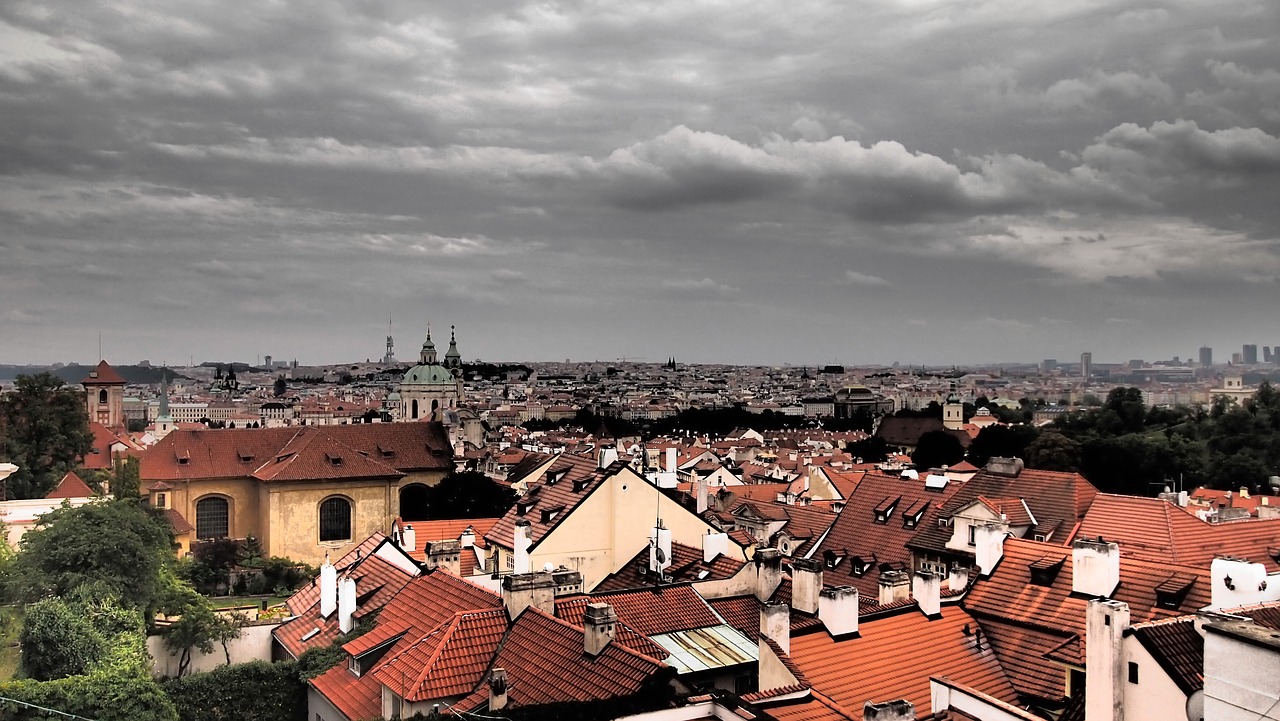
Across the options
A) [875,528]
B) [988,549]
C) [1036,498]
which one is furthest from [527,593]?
[1036,498]

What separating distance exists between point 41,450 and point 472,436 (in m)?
52.6

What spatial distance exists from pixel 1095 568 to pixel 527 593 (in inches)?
415

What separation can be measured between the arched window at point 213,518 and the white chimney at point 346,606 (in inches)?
1420

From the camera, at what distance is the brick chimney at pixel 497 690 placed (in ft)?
49.9

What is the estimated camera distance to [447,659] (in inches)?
666

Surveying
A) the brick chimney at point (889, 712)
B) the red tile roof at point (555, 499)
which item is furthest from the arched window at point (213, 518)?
the brick chimney at point (889, 712)

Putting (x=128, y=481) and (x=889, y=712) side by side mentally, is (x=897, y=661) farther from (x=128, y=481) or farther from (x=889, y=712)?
(x=128, y=481)

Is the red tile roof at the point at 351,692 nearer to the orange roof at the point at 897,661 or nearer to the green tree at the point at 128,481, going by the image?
the orange roof at the point at 897,661

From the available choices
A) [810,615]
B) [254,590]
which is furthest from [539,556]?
[254,590]

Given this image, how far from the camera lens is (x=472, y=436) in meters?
108

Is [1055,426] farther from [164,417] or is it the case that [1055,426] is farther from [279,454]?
[164,417]

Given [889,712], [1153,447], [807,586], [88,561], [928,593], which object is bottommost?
[1153,447]

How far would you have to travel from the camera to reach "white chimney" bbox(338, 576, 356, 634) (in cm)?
2297

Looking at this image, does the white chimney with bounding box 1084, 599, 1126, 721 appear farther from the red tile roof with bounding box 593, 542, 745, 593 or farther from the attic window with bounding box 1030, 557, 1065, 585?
the red tile roof with bounding box 593, 542, 745, 593
